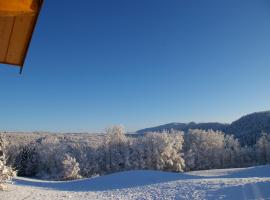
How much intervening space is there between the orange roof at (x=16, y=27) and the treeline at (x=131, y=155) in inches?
1708

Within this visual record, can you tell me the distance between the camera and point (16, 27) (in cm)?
212

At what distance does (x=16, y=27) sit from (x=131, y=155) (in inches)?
1938

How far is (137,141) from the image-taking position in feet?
172

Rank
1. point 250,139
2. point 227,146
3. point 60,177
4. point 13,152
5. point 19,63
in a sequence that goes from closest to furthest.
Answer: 1. point 19,63
2. point 60,177
3. point 13,152
4. point 227,146
5. point 250,139

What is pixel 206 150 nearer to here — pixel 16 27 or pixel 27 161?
pixel 27 161

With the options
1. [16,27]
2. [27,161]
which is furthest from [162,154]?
[16,27]

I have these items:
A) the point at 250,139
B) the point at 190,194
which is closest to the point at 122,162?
the point at 190,194

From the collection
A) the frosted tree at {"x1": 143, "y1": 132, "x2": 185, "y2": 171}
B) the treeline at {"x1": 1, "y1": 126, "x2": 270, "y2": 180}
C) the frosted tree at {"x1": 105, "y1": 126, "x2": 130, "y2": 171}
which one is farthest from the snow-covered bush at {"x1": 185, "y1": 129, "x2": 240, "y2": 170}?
the frosted tree at {"x1": 105, "y1": 126, "x2": 130, "y2": 171}

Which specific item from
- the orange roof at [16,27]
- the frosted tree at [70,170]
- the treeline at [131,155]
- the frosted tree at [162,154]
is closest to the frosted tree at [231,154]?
the treeline at [131,155]

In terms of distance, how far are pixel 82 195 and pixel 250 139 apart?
9365 centimetres

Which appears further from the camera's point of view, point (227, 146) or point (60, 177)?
point (227, 146)

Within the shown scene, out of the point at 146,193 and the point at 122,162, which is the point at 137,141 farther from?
the point at 146,193

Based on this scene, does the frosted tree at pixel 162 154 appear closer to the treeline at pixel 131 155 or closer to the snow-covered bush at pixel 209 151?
the treeline at pixel 131 155

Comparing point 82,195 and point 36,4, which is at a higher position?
point 36,4
